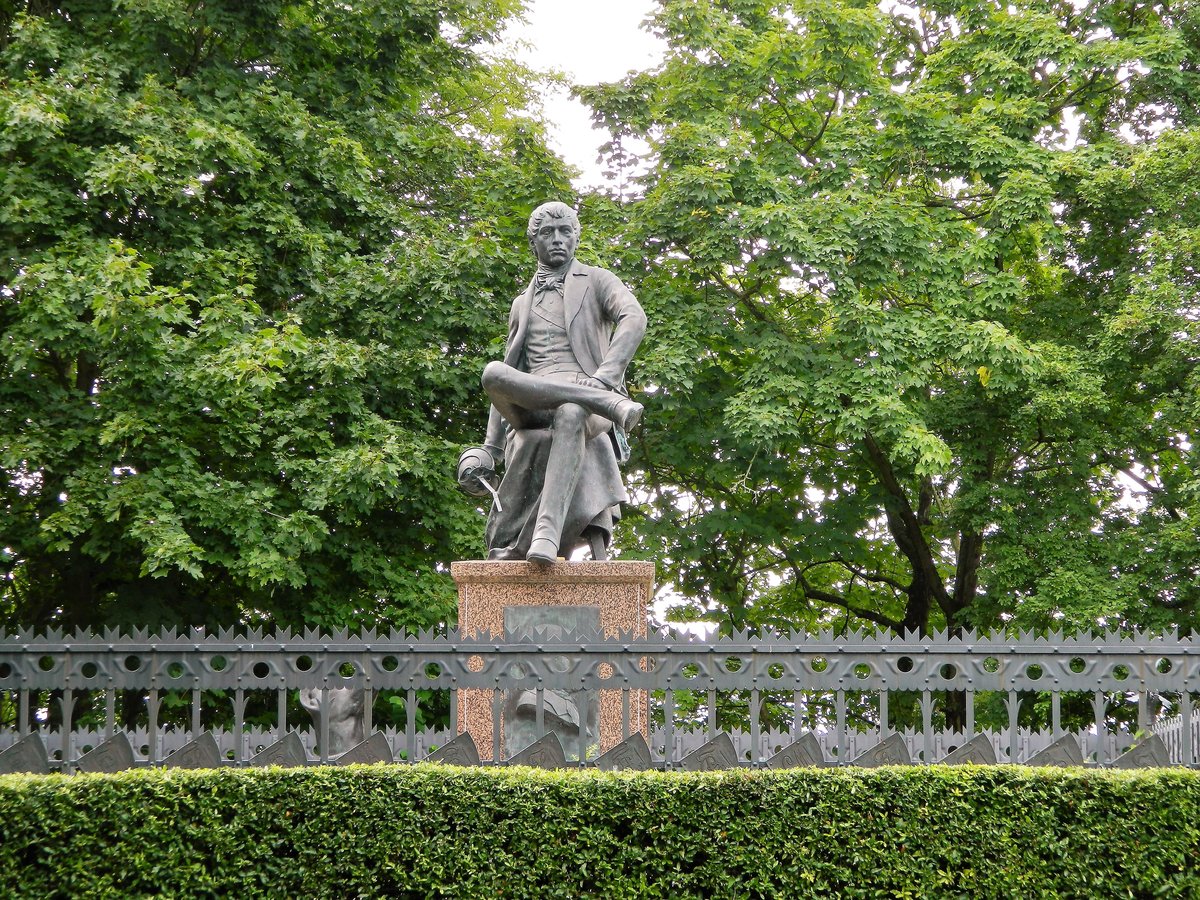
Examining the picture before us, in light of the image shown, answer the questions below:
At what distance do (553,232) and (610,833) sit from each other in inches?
163

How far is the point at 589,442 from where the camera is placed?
846cm

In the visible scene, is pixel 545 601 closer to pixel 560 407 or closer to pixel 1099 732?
pixel 560 407

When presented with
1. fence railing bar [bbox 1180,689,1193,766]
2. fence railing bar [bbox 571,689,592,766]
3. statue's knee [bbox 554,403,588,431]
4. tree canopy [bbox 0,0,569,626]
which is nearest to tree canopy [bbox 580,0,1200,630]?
tree canopy [bbox 0,0,569,626]

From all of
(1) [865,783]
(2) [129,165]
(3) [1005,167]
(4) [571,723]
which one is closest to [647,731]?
(4) [571,723]

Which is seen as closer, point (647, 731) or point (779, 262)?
point (647, 731)

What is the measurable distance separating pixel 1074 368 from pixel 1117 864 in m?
10.2

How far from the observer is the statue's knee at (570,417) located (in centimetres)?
817

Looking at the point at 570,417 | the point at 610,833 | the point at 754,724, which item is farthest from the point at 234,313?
the point at 610,833

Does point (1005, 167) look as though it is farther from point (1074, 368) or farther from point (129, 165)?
point (129, 165)

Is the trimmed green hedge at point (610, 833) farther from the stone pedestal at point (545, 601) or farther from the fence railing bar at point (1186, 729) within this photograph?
the stone pedestal at point (545, 601)

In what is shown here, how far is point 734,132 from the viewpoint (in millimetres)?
16125

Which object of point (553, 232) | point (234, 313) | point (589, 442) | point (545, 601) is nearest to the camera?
point (545, 601)

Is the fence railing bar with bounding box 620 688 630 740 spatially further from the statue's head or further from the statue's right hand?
the statue's head

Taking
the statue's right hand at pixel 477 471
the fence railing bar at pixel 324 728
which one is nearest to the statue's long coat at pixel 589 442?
the statue's right hand at pixel 477 471
